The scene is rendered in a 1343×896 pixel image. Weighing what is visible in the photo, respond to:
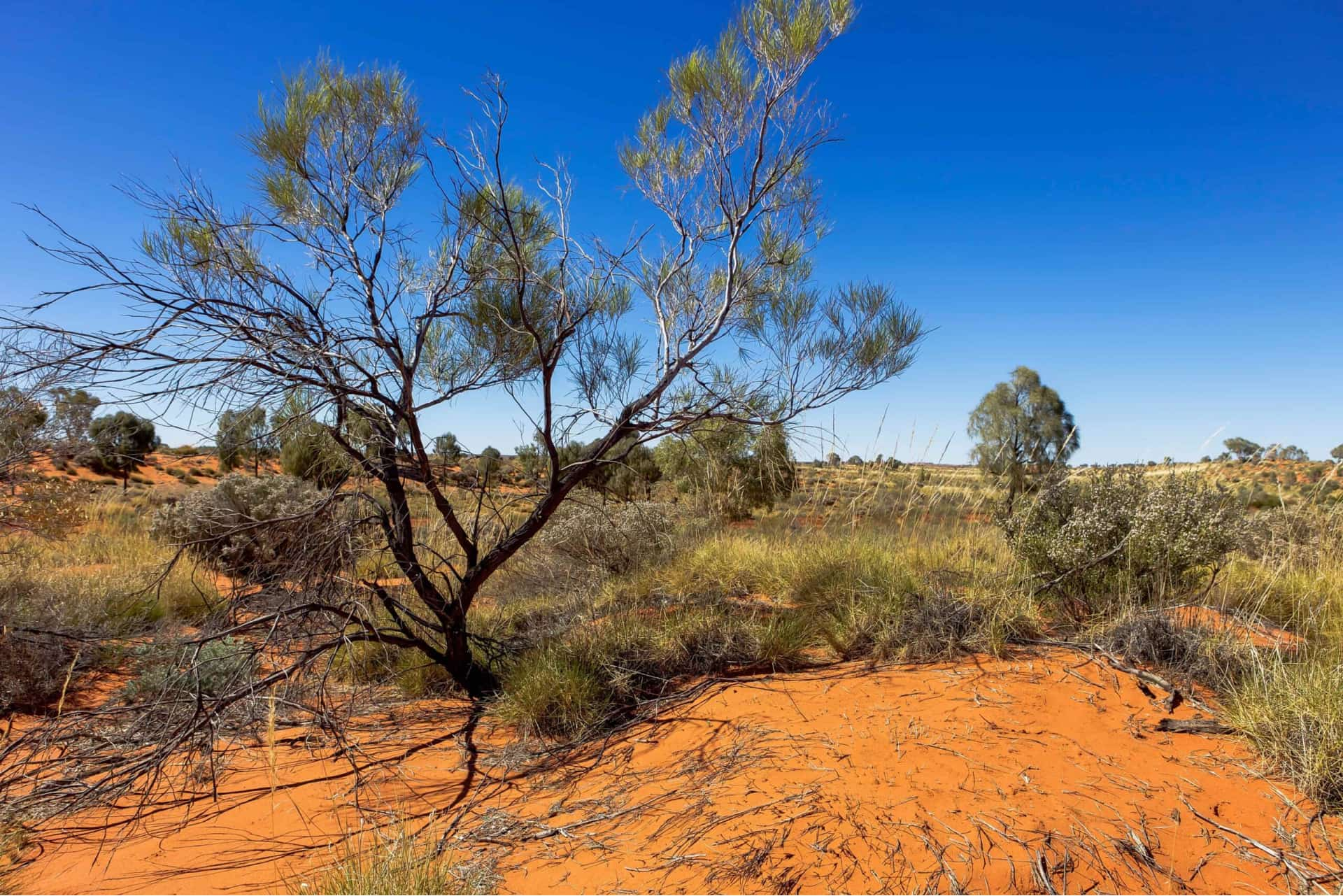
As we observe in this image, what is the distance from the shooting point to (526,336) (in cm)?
597

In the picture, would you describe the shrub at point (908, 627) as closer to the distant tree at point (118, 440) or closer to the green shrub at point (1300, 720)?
the green shrub at point (1300, 720)

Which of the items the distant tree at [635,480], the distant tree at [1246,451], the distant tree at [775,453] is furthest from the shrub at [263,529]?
the distant tree at [1246,451]

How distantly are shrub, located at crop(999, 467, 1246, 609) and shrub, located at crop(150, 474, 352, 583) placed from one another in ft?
18.2

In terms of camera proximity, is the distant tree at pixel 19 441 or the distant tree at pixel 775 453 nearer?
the distant tree at pixel 19 441

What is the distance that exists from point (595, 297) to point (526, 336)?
73 centimetres

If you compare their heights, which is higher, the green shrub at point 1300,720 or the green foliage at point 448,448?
the green foliage at point 448,448

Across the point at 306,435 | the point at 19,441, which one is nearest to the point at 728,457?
the point at 306,435

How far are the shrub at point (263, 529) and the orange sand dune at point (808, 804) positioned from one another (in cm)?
139

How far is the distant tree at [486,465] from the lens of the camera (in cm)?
551

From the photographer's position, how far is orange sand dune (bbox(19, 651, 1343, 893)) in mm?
2777

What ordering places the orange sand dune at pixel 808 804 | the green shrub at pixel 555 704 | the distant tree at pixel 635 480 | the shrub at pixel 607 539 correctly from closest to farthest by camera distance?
the orange sand dune at pixel 808 804, the green shrub at pixel 555 704, the shrub at pixel 607 539, the distant tree at pixel 635 480

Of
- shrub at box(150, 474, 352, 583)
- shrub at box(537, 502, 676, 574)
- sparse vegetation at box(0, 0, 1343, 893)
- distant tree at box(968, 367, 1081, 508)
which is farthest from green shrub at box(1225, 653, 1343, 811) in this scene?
distant tree at box(968, 367, 1081, 508)

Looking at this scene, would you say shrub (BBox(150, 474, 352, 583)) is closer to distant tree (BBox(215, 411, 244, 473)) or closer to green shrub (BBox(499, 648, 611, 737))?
distant tree (BBox(215, 411, 244, 473))

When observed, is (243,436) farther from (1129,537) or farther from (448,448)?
(1129,537)
